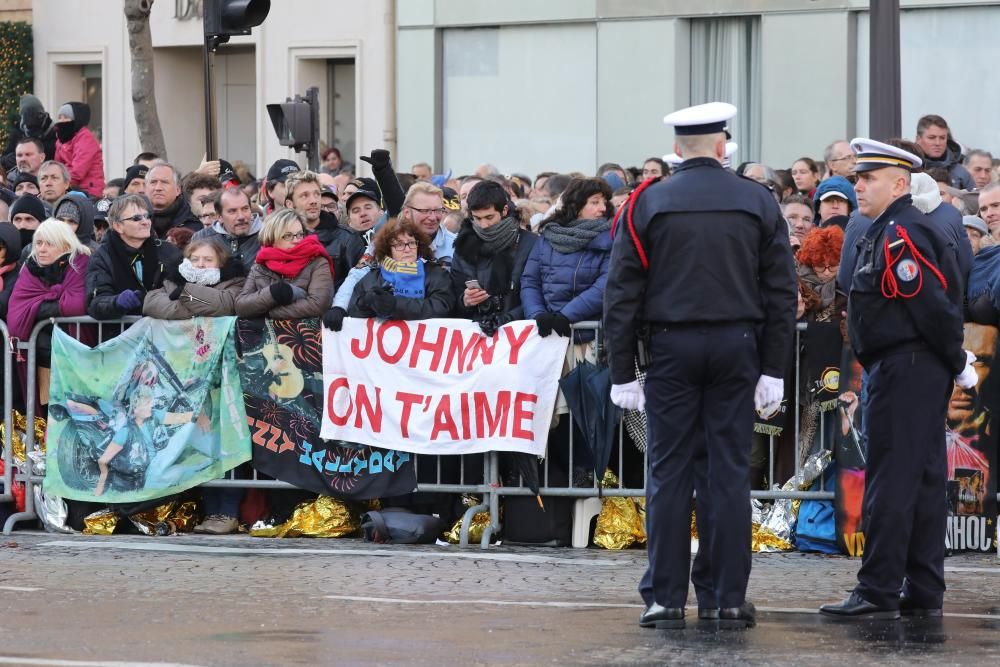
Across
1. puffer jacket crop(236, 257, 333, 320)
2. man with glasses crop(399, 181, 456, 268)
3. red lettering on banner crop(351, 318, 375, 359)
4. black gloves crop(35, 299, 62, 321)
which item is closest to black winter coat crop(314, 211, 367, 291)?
puffer jacket crop(236, 257, 333, 320)

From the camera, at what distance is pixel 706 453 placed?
27.3 ft

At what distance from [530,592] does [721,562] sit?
1577 millimetres

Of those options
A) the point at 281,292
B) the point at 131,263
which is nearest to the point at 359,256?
the point at 281,292

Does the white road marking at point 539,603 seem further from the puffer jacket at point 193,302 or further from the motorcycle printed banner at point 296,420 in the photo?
the puffer jacket at point 193,302

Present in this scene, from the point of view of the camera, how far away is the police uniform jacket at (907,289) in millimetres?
8453

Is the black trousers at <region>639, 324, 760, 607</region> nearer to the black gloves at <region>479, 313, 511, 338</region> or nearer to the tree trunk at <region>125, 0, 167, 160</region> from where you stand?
the black gloves at <region>479, 313, 511, 338</region>

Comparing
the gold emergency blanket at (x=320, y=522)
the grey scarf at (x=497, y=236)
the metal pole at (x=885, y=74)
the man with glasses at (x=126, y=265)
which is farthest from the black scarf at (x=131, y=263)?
the metal pole at (x=885, y=74)

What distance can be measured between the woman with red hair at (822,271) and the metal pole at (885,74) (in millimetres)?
1152

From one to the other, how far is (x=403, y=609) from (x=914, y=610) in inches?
91.2

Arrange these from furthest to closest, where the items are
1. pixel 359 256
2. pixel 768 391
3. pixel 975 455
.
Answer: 1. pixel 359 256
2. pixel 975 455
3. pixel 768 391

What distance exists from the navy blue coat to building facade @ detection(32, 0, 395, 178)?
49.4ft

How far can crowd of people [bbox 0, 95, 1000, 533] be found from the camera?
37.6ft

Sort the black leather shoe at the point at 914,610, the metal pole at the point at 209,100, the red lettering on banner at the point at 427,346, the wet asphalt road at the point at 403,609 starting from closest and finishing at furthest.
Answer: the wet asphalt road at the point at 403,609 → the black leather shoe at the point at 914,610 → the red lettering on banner at the point at 427,346 → the metal pole at the point at 209,100

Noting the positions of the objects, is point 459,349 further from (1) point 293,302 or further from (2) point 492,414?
(1) point 293,302
